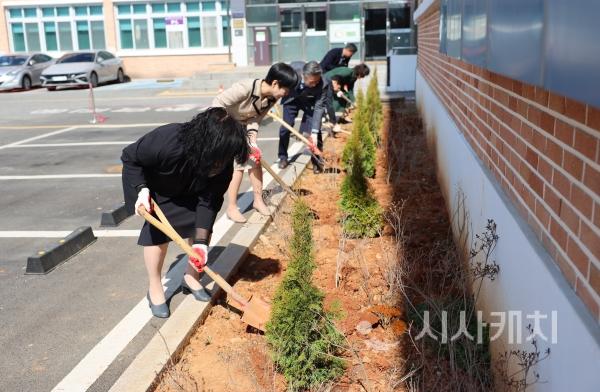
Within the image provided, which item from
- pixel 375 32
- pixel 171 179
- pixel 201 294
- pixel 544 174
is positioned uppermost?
pixel 375 32

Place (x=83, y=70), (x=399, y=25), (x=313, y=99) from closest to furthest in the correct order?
(x=313, y=99)
(x=83, y=70)
(x=399, y=25)

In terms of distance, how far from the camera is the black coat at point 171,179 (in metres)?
3.80

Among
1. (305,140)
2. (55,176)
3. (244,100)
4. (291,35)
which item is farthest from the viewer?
(291,35)

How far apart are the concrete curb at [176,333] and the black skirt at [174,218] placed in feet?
1.65

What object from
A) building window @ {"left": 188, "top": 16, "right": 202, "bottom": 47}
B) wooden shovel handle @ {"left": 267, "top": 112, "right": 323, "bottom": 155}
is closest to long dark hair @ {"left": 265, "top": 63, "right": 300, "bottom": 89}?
wooden shovel handle @ {"left": 267, "top": 112, "right": 323, "bottom": 155}

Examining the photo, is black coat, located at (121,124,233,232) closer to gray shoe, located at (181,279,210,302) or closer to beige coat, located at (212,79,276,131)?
gray shoe, located at (181,279,210,302)

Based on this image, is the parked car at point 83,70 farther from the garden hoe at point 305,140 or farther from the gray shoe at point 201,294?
the gray shoe at point 201,294

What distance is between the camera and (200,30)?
29672mm

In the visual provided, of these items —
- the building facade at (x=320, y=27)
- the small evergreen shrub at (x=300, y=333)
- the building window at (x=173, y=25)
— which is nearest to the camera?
the small evergreen shrub at (x=300, y=333)

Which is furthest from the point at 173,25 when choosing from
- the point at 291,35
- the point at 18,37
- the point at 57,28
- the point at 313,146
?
the point at 313,146

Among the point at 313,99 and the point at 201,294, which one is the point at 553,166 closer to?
the point at 201,294

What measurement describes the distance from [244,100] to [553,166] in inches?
153

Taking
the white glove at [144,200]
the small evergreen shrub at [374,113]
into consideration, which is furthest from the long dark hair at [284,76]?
the small evergreen shrub at [374,113]

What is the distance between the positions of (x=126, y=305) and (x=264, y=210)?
7.53 feet
